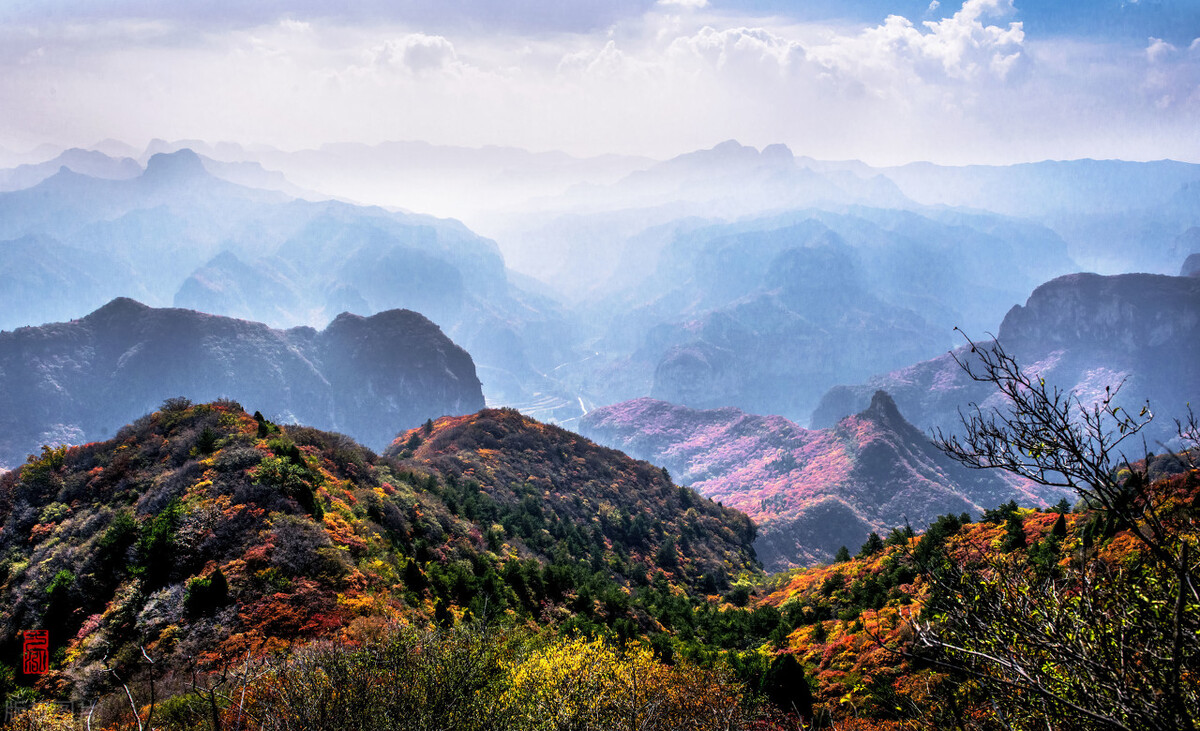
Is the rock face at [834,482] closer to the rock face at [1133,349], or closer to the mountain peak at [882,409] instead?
the mountain peak at [882,409]


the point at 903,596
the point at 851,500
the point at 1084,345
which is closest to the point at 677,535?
the point at 903,596

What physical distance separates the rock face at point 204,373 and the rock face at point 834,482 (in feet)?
342

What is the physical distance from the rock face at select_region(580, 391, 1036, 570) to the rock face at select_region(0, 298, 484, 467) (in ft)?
342

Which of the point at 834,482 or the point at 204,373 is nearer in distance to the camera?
the point at 834,482

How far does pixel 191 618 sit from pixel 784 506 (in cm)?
10554

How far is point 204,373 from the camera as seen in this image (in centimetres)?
17088

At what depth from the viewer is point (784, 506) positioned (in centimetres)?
10925

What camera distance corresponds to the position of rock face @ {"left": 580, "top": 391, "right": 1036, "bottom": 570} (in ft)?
321

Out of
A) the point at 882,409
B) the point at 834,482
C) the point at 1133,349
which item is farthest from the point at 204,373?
the point at 1133,349

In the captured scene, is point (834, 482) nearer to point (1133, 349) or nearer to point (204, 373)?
point (1133, 349)

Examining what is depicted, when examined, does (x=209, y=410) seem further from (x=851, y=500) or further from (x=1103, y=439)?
(x=851, y=500)

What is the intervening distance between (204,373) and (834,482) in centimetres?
18621

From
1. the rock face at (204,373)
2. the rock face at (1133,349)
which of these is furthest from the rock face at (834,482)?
the rock face at (204,373)

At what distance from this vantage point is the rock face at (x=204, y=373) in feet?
478
